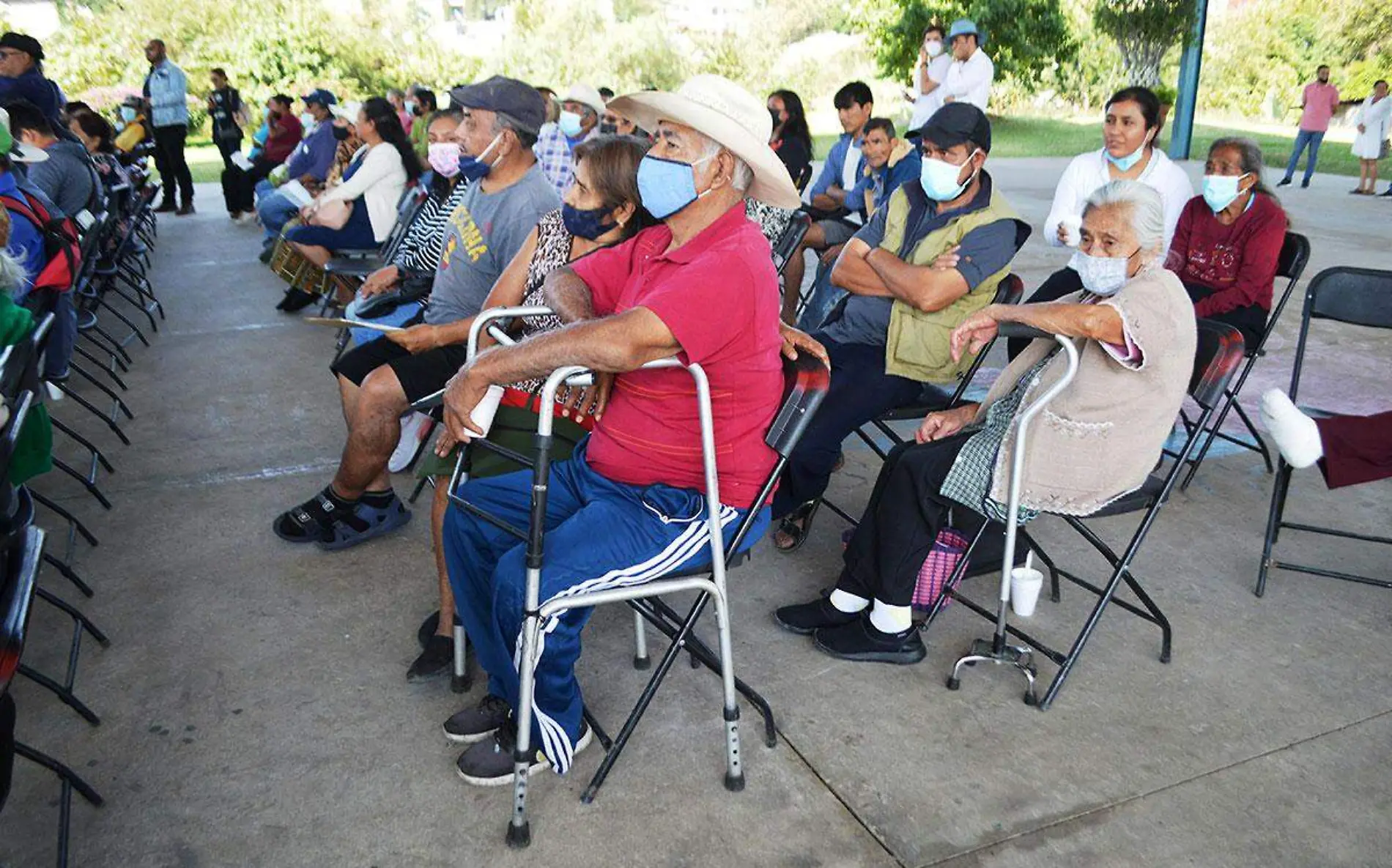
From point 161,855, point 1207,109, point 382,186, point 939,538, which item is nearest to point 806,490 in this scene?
point 939,538

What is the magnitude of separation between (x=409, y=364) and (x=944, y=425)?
5.72 feet

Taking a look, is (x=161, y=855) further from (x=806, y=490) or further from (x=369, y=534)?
(x=806, y=490)

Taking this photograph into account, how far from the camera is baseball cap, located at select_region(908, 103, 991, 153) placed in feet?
11.9

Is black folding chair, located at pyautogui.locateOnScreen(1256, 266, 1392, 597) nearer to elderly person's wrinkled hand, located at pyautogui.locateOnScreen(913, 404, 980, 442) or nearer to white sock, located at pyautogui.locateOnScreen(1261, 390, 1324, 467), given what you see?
white sock, located at pyautogui.locateOnScreen(1261, 390, 1324, 467)

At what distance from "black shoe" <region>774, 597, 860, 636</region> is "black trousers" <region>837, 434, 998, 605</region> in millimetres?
158

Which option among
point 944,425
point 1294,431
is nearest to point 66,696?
point 944,425

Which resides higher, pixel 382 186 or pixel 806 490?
pixel 382 186

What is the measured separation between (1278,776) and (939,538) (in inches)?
42.5

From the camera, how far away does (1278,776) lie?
104 inches

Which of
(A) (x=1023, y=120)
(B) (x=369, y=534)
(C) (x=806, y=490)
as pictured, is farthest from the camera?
(A) (x=1023, y=120)

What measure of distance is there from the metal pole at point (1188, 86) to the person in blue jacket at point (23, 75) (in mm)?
16569

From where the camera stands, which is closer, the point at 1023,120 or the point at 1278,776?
the point at 1278,776

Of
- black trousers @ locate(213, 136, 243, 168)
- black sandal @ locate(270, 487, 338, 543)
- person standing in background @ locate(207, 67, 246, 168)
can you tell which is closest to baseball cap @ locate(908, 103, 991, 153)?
black sandal @ locate(270, 487, 338, 543)

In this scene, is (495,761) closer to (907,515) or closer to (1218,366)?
(907,515)
